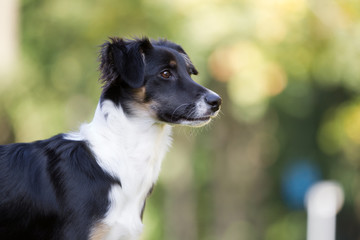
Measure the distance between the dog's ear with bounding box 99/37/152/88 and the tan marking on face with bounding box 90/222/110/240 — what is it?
123cm

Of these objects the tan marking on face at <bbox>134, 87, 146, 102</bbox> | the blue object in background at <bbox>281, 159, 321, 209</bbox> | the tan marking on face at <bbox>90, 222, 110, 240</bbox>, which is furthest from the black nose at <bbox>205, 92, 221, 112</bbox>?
the blue object in background at <bbox>281, 159, 321, 209</bbox>

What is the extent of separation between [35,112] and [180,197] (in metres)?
5.21

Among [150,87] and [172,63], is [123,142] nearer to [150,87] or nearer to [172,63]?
[150,87]

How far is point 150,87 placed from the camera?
509 centimetres

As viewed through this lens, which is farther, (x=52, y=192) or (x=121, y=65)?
(x=121, y=65)

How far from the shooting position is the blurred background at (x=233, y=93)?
41.4 ft

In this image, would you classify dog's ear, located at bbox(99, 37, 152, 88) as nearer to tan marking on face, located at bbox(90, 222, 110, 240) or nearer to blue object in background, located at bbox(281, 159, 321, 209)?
tan marking on face, located at bbox(90, 222, 110, 240)

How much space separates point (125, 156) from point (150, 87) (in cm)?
71

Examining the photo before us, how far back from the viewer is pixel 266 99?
14523 millimetres

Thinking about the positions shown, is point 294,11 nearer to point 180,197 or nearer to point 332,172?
point 180,197

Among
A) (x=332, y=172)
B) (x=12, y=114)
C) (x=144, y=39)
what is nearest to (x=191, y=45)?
(x=12, y=114)

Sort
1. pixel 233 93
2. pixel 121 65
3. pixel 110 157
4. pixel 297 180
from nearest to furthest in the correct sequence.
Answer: pixel 110 157
pixel 121 65
pixel 233 93
pixel 297 180

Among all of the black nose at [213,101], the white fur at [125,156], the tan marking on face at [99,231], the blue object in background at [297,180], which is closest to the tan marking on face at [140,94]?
the white fur at [125,156]

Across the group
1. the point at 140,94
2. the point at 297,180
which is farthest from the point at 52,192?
the point at 297,180
